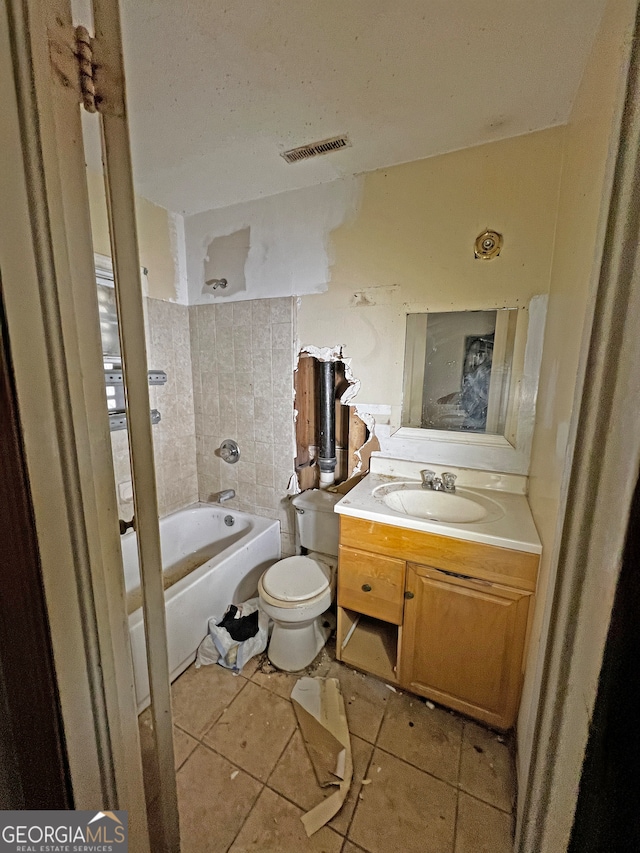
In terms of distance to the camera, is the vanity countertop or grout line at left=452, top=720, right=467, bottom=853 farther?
the vanity countertop

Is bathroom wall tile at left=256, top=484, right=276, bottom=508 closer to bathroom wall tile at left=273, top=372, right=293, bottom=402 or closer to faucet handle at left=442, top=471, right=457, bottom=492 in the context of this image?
bathroom wall tile at left=273, top=372, right=293, bottom=402

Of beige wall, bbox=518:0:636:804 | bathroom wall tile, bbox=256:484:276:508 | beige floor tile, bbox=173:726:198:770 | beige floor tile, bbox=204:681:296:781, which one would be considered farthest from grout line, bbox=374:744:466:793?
bathroom wall tile, bbox=256:484:276:508

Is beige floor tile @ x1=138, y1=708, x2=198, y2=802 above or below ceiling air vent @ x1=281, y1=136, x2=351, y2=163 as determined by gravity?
below

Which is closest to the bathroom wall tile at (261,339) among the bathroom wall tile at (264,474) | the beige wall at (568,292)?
the bathroom wall tile at (264,474)

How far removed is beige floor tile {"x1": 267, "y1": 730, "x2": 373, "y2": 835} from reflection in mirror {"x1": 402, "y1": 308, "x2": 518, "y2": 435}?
1329 mm

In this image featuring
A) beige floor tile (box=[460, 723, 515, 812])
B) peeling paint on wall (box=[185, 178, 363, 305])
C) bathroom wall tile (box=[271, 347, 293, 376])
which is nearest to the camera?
beige floor tile (box=[460, 723, 515, 812])

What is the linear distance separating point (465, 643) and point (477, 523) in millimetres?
445

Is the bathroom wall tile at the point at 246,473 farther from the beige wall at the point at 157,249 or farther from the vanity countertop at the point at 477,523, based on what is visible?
the beige wall at the point at 157,249

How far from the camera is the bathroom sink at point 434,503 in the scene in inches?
58.3

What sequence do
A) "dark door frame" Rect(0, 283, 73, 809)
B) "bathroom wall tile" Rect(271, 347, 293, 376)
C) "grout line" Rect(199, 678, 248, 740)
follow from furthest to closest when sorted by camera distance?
"bathroom wall tile" Rect(271, 347, 293, 376) < "grout line" Rect(199, 678, 248, 740) < "dark door frame" Rect(0, 283, 73, 809)

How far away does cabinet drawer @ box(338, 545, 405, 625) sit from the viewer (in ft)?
4.49

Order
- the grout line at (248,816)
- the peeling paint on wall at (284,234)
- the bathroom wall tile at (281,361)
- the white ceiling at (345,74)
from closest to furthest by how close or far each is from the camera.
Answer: the white ceiling at (345,74)
the grout line at (248,816)
the peeling paint on wall at (284,234)
the bathroom wall tile at (281,361)

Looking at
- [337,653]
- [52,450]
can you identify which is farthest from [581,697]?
[337,653]

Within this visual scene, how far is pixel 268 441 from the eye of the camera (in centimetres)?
208
